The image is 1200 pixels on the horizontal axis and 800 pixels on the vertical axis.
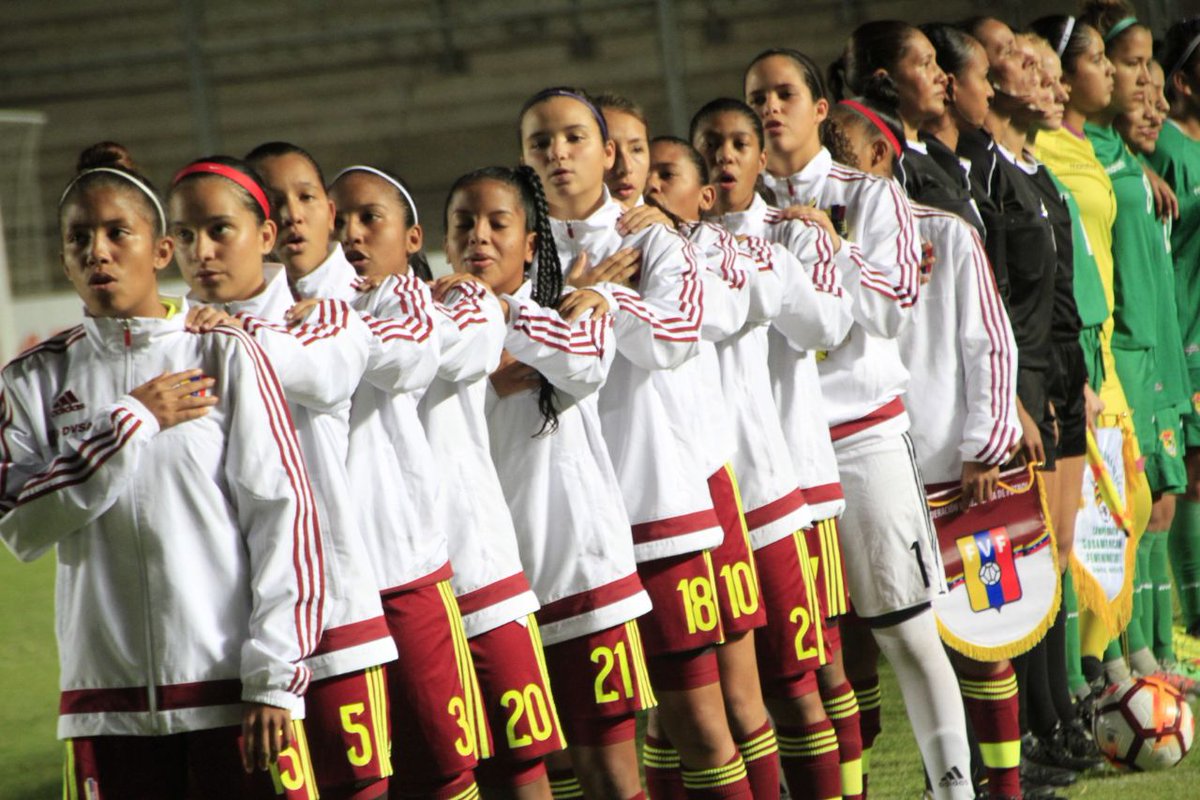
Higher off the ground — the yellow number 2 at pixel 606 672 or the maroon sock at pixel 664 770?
the yellow number 2 at pixel 606 672

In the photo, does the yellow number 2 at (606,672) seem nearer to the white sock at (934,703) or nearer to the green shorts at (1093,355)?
the white sock at (934,703)

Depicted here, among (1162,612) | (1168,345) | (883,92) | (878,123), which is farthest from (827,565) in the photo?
(1168,345)

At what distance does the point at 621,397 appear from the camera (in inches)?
121

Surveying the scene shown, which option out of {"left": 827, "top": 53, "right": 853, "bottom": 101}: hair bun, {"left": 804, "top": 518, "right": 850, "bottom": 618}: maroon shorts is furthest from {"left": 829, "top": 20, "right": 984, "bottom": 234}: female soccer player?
{"left": 804, "top": 518, "right": 850, "bottom": 618}: maroon shorts

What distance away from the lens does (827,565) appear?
3.50 meters

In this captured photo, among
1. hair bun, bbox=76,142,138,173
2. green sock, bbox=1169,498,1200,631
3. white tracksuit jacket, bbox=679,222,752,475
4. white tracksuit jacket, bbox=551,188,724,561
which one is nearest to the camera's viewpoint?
hair bun, bbox=76,142,138,173

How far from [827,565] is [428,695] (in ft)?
3.86

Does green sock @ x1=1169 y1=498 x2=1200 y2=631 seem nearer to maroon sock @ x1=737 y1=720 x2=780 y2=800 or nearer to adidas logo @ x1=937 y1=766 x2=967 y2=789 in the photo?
adidas logo @ x1=937 y1=766 x2=967 y2=789

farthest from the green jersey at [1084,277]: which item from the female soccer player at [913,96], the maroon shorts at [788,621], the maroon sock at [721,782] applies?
the maroon sock at [721,782]

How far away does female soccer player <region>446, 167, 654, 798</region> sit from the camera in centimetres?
285

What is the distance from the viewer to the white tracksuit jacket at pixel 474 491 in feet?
8.84

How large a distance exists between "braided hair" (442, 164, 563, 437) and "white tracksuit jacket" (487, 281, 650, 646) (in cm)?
2

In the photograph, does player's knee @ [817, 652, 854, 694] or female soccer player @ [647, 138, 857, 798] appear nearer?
female soccer player @ [647, 138, 857, 798]

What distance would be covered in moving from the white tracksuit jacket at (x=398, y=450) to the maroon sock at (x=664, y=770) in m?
0.87
